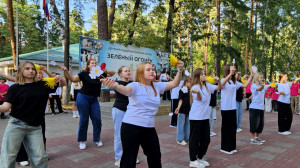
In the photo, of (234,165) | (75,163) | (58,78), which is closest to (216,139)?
(234,165)

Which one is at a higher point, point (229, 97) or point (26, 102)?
point (26, 102)

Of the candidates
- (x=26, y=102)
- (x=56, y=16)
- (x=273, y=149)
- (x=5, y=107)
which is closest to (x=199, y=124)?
(x=273, y=149)

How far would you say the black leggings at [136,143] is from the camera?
2992mm

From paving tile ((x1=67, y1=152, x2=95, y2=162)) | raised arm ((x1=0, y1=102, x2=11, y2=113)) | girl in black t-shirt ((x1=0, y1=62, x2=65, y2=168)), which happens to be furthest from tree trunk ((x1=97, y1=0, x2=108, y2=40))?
raised arm ((x1=0, y1=102, x2=11, y2=113))

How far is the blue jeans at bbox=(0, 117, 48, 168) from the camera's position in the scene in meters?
3.14

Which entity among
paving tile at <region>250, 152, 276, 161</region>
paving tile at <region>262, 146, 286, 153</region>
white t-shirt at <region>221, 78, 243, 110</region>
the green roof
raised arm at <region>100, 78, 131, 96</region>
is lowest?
paving tile at <region>262, 146, 286, 153</region>

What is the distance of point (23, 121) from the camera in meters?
3.19

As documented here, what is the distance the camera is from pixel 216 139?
23.0 ft

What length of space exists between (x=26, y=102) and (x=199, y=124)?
3044mm

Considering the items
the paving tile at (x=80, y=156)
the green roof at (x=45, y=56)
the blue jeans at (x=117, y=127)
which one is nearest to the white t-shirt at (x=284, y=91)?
the blue jeans at (x=117, y=127)

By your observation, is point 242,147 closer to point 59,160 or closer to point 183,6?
point 59,160

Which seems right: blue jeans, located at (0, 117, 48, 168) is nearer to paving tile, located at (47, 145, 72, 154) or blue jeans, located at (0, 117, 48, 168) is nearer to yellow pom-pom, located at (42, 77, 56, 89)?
yellow pom-pom, located at (42, 77, 56, 89)

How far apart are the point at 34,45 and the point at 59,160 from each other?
3147 cm

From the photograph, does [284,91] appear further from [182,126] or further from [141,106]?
[141,106]
